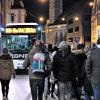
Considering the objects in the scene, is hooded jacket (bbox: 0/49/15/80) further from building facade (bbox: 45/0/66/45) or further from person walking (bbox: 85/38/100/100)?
building facade (bbox: 45/0/66/45)

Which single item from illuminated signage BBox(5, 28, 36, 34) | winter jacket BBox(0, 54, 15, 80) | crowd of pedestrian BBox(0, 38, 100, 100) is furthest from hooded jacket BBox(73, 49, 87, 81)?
illuminated signage BBox(5, 28, 36, 34)

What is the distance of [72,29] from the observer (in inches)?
4572

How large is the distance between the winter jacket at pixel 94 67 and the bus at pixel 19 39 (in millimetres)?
20017

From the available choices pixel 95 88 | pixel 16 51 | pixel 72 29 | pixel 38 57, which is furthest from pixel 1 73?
pixel 72 29

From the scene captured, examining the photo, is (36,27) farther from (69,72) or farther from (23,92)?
(69,72)

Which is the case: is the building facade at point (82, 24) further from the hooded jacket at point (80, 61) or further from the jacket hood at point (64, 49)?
the jacket hood at point (64, 49)

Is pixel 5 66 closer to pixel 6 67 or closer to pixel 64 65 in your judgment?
pixel 6 67

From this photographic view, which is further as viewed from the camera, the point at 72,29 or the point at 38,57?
the point at 72,29

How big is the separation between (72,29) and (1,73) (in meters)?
101

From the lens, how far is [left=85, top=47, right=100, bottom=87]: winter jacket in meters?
9.74

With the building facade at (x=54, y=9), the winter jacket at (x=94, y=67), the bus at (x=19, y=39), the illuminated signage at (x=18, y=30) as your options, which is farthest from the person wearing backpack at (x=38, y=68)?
the building facade at (x=54, y=9)

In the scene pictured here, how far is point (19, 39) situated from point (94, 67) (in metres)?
20.9

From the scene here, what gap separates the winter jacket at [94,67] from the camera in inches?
384

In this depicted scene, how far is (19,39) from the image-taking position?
30516 mm
